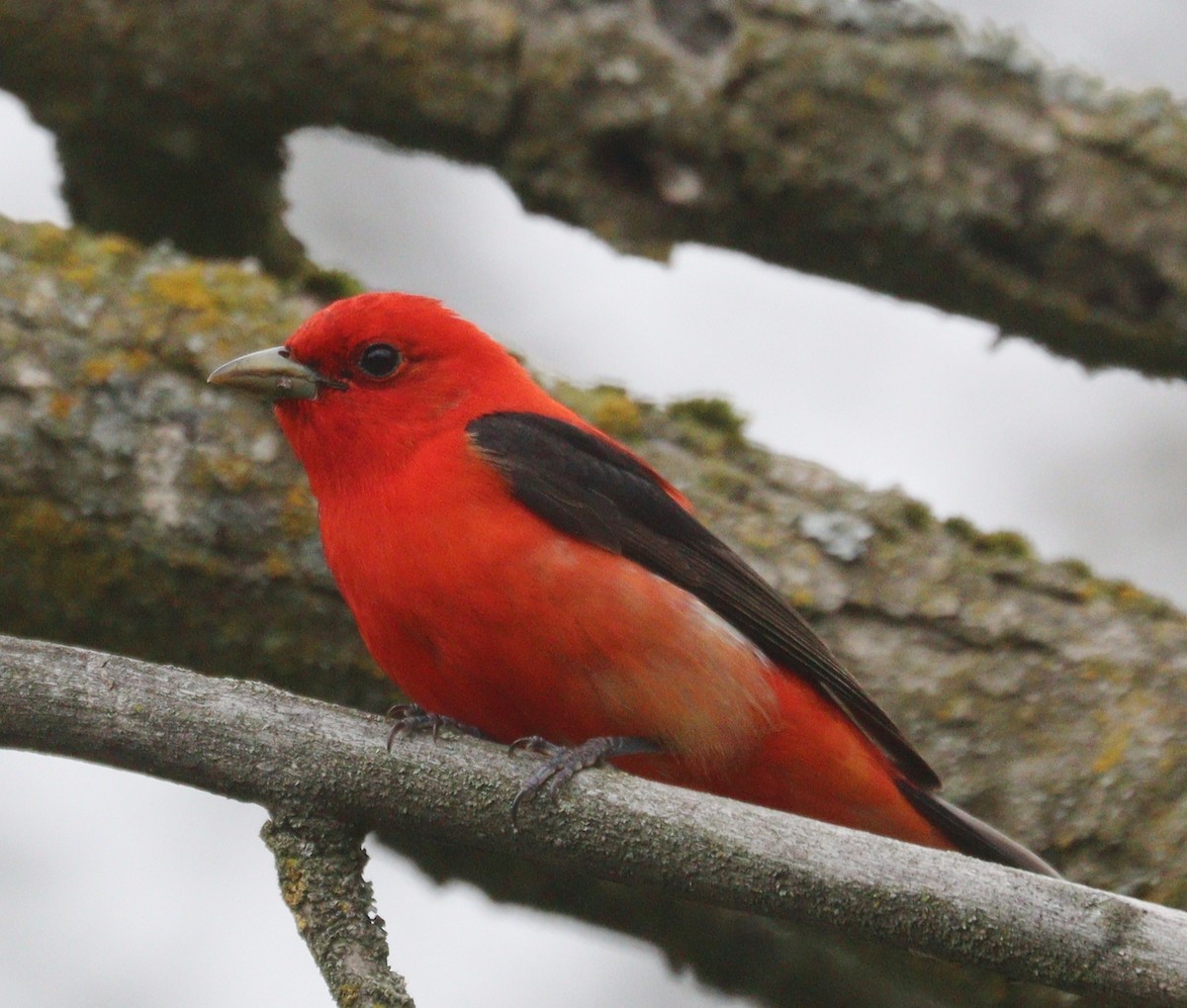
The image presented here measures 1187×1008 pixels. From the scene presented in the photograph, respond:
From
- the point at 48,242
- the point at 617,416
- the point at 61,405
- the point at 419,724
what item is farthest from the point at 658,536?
the point at 48,242

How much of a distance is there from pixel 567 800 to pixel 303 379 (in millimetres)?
2069

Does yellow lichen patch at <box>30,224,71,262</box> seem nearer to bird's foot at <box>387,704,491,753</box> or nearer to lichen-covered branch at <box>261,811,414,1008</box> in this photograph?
bird's foot at <box>387,704,491,753</box>

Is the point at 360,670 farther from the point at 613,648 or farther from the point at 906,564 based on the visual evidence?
the point at 906,564

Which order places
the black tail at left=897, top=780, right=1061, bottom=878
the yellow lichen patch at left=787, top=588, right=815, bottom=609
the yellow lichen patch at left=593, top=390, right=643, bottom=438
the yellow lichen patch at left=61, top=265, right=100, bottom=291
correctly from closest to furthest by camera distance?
the black tail at left=897, top=780, right=1061, bottom=878 < the yellow lichen patch at left=787, top=588, right=815, bottom=609 < the yellow lichen patch at left=61, top=265, right=100, bottom=291 < the yellow lichen patch at left=593, top=390, right=643, bottom=438

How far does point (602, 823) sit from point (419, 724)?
639mm

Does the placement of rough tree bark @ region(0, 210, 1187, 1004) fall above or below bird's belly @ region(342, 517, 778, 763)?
above

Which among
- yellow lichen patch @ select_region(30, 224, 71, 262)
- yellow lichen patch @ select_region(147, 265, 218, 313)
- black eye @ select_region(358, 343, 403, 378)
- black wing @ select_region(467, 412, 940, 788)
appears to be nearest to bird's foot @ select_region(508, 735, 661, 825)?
black wing @ select_region(467, 412, 940, 788)

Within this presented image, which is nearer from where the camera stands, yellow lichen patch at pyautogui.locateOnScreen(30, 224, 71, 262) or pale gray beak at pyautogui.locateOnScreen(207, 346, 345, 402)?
pale gray beak at pyautogui.locateOnScreen(207, 346, 345, 402)

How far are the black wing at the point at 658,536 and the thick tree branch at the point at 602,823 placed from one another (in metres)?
1.29

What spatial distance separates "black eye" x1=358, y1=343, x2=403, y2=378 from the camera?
17.6 feet

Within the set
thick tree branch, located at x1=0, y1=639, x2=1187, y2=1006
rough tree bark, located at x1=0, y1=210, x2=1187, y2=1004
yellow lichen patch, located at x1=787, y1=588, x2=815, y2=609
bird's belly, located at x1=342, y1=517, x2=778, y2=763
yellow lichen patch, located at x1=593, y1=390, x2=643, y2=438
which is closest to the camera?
thick tree branch, located at x1=0, y1=639, x2=1187, y2=1006

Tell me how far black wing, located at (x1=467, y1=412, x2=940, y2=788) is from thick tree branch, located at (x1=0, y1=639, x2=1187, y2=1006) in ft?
4.22

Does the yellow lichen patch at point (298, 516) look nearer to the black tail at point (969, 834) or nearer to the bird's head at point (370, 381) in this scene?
the bird's head at point (370, 381)

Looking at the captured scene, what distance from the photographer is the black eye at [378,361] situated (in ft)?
17.6
